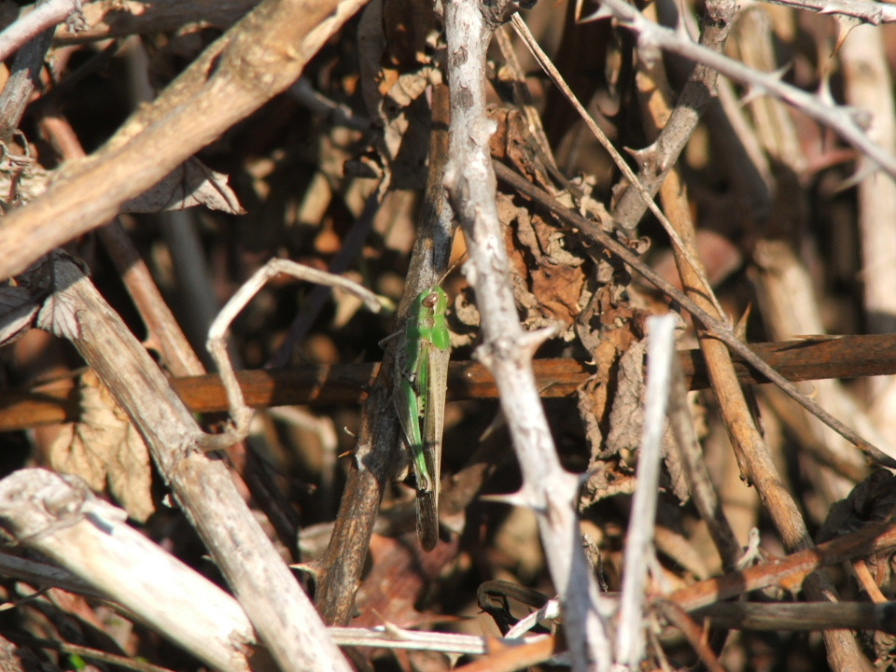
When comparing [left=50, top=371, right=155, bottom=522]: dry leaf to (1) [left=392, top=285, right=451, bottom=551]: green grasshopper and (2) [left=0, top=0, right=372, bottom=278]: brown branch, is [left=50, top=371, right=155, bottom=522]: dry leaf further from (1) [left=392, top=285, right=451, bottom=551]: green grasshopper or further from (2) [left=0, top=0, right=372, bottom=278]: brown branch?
(2) [left=0, top=0, right=372, bottom=278]: brown branch

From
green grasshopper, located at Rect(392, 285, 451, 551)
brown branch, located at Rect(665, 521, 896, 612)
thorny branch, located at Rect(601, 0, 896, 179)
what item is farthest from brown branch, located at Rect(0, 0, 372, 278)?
brown branch, located at Rect(665, 521, 896, 612)

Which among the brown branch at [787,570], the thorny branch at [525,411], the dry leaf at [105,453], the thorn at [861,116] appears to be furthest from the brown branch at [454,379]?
the thorn at [861,116]

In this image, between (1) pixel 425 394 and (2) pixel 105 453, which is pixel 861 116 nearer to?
(1) pixel 425 394

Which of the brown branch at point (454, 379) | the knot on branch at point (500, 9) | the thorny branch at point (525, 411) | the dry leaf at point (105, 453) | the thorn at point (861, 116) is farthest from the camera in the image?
the dry leaf at point (105, 453)

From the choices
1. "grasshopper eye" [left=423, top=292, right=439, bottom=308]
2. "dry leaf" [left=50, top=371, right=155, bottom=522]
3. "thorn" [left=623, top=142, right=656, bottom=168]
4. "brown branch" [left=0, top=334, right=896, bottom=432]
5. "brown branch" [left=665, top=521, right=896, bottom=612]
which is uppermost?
"thorn" [left=623, top=142, right=656, bottom=168]

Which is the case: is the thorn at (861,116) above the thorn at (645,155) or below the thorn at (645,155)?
above

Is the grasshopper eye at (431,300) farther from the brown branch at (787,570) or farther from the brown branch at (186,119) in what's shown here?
the brown branch at (787,570)

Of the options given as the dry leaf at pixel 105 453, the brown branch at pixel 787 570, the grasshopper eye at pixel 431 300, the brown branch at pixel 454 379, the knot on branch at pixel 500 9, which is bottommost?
the dry leaf at pixel 105 453

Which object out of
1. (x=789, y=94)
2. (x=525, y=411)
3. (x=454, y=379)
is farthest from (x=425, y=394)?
(x=789, y=94)
